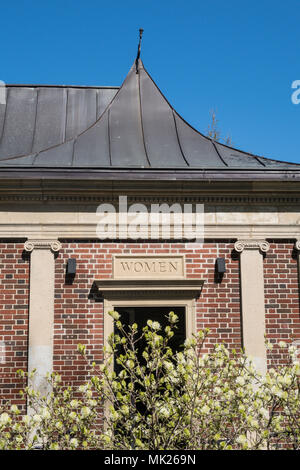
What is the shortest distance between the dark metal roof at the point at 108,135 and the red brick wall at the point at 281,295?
1.05 m

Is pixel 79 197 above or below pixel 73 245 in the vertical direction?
A: above

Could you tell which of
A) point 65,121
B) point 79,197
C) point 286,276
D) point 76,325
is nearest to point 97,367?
point 76,325

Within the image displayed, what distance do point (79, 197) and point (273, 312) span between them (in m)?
2.77

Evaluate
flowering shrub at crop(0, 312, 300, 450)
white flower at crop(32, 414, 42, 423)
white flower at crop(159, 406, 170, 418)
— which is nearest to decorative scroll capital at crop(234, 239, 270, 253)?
flowering shrub at crop(0, 312, 300, 450)

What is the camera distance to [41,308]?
24.1 ft

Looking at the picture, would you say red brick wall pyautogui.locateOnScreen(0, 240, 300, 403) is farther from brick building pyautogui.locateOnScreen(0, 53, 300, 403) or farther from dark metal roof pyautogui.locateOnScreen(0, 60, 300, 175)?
dark metal roof pyautogui.locateOnScreen(0, 60, 300, 175)

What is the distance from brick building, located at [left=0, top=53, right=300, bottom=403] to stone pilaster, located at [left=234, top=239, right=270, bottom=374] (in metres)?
0.01

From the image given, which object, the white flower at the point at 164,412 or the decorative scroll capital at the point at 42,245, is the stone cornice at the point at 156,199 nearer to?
the decorative scroll capital at the point at 42,245

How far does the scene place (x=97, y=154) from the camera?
8.09 m

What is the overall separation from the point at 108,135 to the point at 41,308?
8.66 feet

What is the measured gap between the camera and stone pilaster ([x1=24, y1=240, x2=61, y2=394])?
7207 millimetres

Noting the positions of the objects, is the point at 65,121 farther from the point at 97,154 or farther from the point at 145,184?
the point at 145,184

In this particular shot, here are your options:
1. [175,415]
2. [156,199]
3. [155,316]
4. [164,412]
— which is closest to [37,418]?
[164,412]

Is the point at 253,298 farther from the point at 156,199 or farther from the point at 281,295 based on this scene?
the point at 156,199
